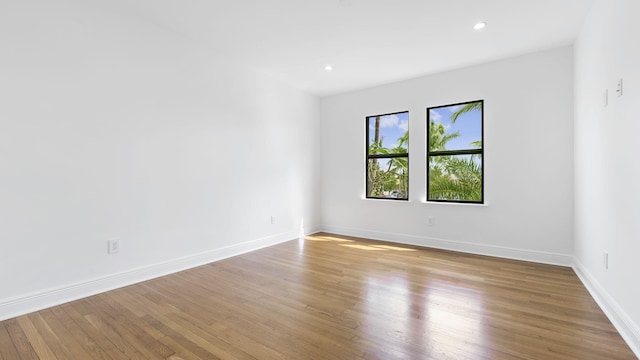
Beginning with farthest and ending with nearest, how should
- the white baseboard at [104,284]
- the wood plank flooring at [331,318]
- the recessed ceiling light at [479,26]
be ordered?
the recessed ceiling light at [479,26], the white baseboard at [104,284], the wood plank flooring at [331,318]

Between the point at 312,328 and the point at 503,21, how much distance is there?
3.21m

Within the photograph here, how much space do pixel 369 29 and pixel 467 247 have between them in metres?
3.04

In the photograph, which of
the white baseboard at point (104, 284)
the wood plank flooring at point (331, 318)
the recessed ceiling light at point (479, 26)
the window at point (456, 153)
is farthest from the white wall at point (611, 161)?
the white baseboard at point (104, 284)

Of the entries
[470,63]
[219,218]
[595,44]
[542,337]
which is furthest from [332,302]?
[470,63]

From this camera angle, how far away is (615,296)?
2.08 meters

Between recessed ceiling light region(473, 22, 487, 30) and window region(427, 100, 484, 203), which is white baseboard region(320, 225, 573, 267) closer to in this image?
window region(427, 100, 484, 203)

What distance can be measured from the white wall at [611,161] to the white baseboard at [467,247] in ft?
1.18

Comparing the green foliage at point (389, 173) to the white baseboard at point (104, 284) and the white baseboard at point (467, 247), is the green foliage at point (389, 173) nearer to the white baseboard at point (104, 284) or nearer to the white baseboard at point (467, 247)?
the white baseboard at point (467, 247)

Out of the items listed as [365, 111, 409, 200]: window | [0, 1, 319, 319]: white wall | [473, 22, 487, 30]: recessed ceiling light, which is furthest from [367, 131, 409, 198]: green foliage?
[0, 1, 319, 319]: white wall

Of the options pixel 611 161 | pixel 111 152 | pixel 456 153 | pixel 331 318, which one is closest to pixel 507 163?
pixel 456 153

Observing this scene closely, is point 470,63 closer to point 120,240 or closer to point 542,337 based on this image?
point 542,337

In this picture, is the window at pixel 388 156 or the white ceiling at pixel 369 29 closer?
the white ceiling at pixel 369 29

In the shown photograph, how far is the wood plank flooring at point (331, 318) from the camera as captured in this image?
1.73 m

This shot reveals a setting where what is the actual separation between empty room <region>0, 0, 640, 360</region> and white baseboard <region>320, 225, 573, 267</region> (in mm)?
28
